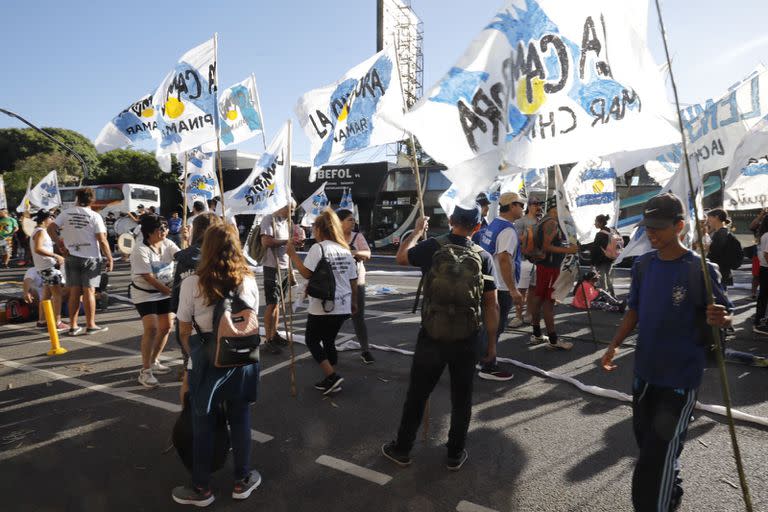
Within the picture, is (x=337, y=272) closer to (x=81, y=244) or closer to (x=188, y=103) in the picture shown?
(x=188, y=103)

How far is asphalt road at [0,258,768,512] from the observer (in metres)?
2.99

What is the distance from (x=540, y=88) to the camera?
3.25m

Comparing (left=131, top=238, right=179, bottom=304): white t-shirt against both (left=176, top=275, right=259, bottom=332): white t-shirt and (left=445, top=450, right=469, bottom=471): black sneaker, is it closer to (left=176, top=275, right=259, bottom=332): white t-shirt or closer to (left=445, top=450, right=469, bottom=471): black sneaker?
(left=176, top=275, right=259, bottom=332): white t-shirt

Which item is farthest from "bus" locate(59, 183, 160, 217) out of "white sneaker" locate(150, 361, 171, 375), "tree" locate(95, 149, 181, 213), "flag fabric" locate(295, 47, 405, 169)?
"flag fabric" locate(295, 47, 405, 169)

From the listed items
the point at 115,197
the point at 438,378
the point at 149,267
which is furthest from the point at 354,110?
the point at 115,197

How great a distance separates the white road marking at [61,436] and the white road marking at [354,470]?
6.46ft

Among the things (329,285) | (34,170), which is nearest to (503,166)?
(329,285)

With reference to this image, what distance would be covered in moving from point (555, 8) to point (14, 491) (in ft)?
15.3

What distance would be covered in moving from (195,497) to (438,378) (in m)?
1.63

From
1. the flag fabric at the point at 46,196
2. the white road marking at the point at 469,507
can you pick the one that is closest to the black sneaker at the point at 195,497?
the white road marking at the point at 469,507

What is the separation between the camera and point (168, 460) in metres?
3.48

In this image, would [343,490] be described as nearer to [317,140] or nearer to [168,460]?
[168,460]

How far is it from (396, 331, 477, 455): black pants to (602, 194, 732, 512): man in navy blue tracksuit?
993 millimetres

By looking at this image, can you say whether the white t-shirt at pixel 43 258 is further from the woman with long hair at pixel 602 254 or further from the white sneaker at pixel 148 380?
the woman with long hair at pixel 602 254
